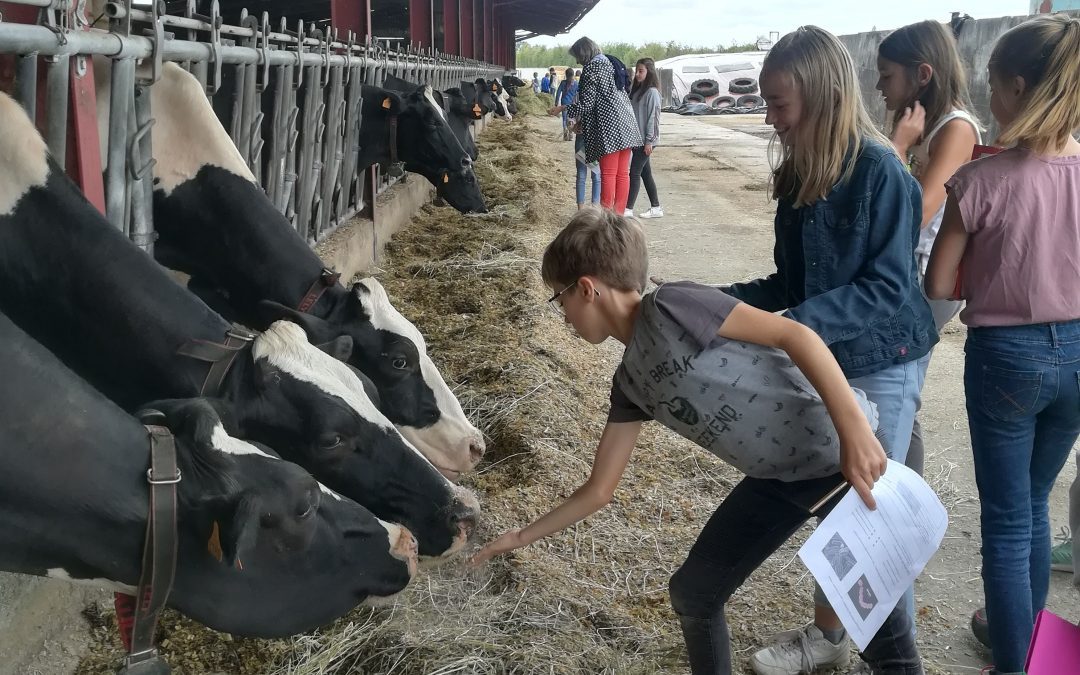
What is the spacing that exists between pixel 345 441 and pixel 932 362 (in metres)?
4.09

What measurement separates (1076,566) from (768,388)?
67 cm

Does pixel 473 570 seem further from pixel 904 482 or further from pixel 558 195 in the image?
pixel 558 195

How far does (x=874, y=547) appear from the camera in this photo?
6.44 feet

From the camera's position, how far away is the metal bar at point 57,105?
9.54 ft

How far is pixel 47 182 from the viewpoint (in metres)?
2.82

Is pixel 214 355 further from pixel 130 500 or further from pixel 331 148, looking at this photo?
pixel 331 148

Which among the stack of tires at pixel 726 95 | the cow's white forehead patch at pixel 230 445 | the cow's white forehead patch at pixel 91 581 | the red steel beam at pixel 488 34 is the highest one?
the red steel beam at pixel 488 34

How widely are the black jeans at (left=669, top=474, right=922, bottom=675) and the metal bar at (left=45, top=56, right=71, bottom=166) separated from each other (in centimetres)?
223

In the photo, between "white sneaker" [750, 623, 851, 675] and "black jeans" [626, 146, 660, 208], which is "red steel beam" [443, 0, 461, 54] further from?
"white sneaker" [750, 623, 851, 675]

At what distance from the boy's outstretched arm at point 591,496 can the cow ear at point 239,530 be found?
0.57 m

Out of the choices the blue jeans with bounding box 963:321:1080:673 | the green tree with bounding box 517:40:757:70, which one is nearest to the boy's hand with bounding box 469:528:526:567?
the blue jeans with bounding box 963:321:1080:673

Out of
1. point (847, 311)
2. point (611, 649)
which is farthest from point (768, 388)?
point (611, 649)

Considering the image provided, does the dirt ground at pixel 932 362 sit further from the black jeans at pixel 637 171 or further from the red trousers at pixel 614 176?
the red trousers at pixel 614 176

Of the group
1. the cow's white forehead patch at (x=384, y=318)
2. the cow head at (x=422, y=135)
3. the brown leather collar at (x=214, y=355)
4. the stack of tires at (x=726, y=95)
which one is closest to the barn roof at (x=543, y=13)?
the stack of tires at (x=726, y=95)
